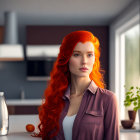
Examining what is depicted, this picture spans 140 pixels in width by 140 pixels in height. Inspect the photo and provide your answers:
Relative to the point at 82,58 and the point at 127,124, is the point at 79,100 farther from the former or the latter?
the point at 127,124

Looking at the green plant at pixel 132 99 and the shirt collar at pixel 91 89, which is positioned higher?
the shirt collar at pixel 91 89

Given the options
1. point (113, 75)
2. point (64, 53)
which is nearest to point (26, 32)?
point (113, 75)

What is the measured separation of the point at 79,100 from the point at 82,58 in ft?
0.71

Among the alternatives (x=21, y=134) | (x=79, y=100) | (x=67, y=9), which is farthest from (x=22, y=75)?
(x=79, y=100)

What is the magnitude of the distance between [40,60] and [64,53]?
4238 mm

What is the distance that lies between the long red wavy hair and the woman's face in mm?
20

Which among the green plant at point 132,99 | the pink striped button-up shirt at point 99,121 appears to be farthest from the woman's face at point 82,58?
the green plant at point 132,99

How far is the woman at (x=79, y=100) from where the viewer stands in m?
1.29

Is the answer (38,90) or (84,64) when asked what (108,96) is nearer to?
(84,64)

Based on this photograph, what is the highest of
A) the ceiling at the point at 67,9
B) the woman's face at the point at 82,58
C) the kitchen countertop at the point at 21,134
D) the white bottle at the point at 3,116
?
the ceiling at the point at 67,9

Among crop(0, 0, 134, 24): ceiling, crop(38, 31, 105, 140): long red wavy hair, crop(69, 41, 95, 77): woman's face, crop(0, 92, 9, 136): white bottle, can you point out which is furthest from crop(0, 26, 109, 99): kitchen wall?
crop(69, 41, 95, 77): woman's face

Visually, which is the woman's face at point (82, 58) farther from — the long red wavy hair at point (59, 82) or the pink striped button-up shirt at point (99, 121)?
the pink striped button-up shirt at point (99, 121)

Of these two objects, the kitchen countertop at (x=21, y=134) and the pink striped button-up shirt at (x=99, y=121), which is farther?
the kitchen countertop at (x=21, y=134)

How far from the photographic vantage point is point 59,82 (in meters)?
1.49
